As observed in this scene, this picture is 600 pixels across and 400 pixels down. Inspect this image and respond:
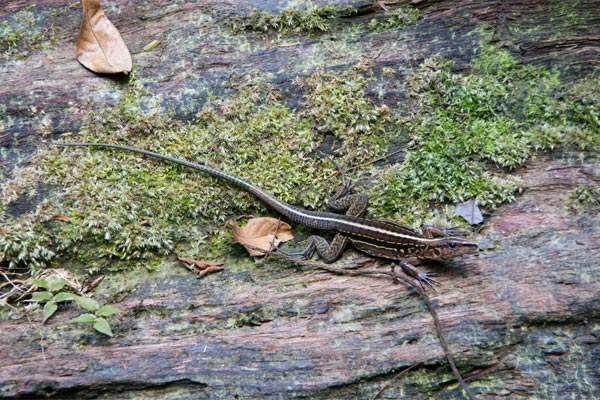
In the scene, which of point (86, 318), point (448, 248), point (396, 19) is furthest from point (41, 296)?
point (396, 19)

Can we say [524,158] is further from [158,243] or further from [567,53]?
[158,243]

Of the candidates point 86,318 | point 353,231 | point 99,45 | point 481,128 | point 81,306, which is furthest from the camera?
point 99,45

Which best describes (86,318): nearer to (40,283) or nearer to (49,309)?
(49,309)

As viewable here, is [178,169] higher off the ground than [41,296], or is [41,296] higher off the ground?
[178,169]

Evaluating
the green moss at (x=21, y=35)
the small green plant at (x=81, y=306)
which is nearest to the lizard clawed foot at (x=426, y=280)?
the small green plant at (x=81, y=306)

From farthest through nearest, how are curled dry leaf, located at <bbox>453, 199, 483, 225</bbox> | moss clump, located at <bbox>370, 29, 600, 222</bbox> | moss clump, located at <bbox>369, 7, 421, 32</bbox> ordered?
moss clump, located at <bbox>369, 7, 421, 32</bbox>
moss clump, located at <bbox>370, 29, 600, 222</bbox>
curled dry leaf, located at <bbox>453, 199, 483, 225</bbox>

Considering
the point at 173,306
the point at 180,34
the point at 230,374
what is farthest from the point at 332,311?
the point at 180,34

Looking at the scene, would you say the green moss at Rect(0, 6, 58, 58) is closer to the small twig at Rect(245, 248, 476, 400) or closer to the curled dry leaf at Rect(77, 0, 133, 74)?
the curled dry leaf at Rect(77, 0, 133, 74)

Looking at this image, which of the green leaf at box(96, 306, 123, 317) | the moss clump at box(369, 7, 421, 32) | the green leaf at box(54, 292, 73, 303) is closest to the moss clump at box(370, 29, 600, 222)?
the moss clump at box(369, 7, 421, 32)
